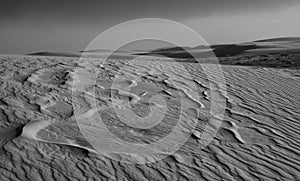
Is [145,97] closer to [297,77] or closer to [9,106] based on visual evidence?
[9,106]

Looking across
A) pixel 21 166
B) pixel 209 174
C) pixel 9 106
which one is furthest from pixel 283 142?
pixel 9 106

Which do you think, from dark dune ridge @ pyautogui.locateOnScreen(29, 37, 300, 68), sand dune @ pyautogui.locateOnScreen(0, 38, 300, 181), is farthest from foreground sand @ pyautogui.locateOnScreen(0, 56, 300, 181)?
dark dune ridge @ pyautogui.locateOnScreen(29, 37, 300, 68)

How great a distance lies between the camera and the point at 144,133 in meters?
2.95

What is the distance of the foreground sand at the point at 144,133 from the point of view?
7.38ft

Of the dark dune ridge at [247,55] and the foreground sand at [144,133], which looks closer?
the foreground sand at [144,133]

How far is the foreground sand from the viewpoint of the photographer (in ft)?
7.38

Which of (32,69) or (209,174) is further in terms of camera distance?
(32,69)

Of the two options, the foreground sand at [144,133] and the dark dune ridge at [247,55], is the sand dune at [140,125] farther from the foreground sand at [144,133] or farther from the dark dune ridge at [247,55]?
the dark dune ridge at [247,55]

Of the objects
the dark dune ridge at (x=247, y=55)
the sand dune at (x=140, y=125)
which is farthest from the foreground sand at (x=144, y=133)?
the dark dune ridge at (x=247, y=55)

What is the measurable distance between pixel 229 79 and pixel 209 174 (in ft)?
11.2

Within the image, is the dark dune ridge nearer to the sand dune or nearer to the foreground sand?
the sand dune

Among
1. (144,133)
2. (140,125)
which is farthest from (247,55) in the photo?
(144,133)

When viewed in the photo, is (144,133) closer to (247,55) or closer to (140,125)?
(140,125)

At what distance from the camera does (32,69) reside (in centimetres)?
527
